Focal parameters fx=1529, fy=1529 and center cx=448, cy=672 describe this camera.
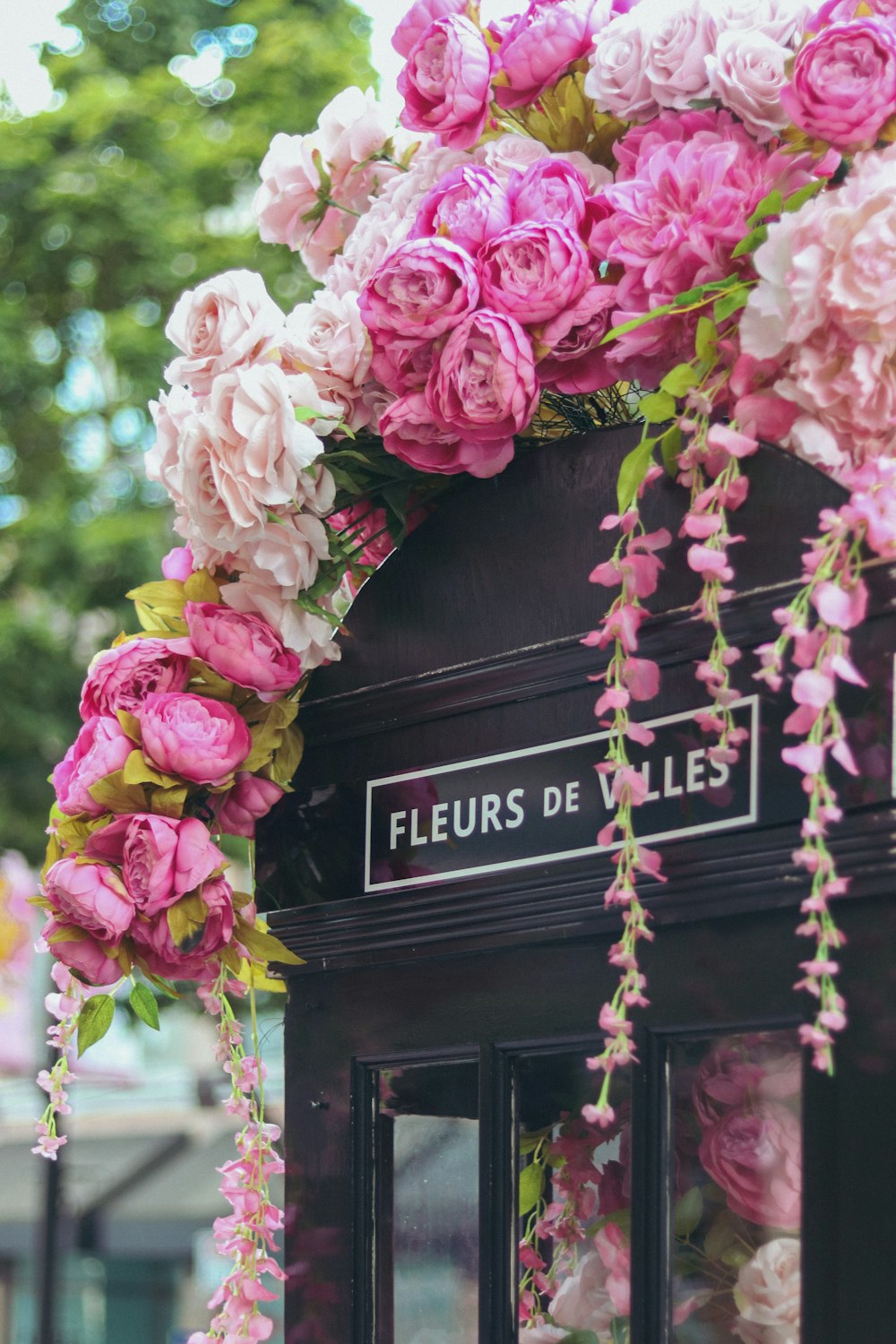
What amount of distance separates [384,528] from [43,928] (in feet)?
1.92

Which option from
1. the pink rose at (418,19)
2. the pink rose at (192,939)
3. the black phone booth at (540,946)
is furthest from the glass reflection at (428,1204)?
the pink rose at (418,19)

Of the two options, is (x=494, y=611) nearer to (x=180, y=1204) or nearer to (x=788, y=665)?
(x=788, y=665)

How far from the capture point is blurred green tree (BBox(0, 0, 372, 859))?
6.72 metres

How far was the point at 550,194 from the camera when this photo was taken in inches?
59.8

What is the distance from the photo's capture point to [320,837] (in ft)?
5.99

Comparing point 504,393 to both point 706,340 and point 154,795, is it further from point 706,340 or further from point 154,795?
point 154,795

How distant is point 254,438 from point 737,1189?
0.85 metres

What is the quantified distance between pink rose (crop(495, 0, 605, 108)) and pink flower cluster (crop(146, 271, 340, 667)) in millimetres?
294

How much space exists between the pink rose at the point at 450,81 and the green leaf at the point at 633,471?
1.58ft

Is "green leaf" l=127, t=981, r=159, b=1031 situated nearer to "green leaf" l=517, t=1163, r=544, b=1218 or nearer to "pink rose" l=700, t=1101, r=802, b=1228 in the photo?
"green leaf" l=517, t=1163, r=544, b=1218

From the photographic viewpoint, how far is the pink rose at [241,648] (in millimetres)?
1662

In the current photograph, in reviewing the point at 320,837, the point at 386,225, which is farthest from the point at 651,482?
the point at 320,837

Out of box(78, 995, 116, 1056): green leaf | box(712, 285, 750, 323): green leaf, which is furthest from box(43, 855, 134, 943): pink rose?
box(712, 285, 750, 323): green leaf

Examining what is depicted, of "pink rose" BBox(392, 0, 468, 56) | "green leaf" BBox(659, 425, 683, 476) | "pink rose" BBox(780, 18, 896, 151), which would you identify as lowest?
"green leaf" BBox(659, 425, 683, 476)
